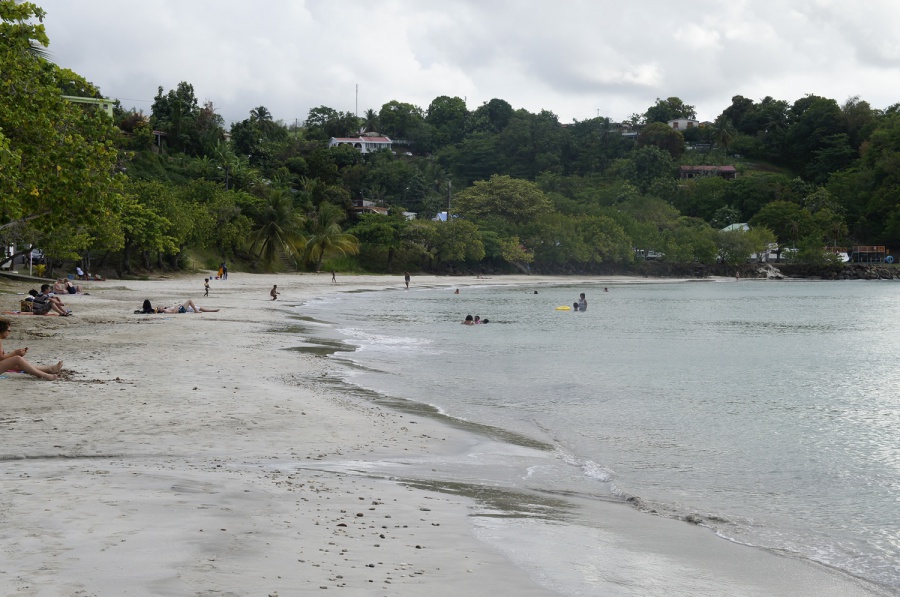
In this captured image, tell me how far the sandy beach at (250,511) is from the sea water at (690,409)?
3.97 ft

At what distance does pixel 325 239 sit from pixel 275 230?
5729mm

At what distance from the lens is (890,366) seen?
27.1 metres

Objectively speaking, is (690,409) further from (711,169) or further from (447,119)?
(447,119)

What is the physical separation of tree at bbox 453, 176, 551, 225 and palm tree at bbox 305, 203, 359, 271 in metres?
25.4

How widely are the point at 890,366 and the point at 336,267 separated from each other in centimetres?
6314

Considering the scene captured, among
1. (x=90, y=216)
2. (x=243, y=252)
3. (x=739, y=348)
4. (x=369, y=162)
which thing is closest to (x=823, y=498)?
(x=90, y=216)

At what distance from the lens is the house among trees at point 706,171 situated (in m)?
148

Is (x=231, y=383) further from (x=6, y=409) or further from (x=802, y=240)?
(x=802, y=240)

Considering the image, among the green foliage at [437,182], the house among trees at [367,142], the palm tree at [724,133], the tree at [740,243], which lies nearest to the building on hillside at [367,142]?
the house among trees at [367,142]

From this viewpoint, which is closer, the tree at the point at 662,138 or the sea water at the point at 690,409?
the sea water at the point at 690,409

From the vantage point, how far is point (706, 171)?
149 m

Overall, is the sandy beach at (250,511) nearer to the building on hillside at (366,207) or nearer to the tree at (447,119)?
the building on hillside at (366,207)

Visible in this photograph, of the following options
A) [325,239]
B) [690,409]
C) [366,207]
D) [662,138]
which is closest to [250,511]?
[690,409]

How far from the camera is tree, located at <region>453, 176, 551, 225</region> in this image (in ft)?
339
